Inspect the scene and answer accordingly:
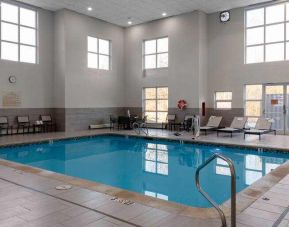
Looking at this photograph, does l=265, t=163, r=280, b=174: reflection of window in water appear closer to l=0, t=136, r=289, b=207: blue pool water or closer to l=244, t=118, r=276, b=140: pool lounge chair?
l=0, t=136, r=289, b=207: blue pool water

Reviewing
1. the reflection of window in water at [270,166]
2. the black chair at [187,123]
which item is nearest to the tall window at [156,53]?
the black chair at [187,123]

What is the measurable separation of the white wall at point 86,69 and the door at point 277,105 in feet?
21.6

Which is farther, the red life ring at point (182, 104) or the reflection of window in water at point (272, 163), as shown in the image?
the red life ring at point (182, 104)

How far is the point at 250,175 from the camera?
5.32 meters

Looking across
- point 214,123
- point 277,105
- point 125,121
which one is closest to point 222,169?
point 214,123

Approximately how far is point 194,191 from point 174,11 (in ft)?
28.9

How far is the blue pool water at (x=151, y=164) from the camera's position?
4645 millimetres

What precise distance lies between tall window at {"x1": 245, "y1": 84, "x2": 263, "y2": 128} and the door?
22cm

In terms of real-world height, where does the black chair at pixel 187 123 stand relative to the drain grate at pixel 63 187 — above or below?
above

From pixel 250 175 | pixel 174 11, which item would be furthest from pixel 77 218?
pixel 174 11

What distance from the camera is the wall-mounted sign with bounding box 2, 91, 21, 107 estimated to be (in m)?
10.0

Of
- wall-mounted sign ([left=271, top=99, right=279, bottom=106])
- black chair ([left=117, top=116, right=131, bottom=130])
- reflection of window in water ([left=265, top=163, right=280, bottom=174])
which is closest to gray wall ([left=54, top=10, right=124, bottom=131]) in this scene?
black chair ([left=117, top=116, right=131, bottom=130])

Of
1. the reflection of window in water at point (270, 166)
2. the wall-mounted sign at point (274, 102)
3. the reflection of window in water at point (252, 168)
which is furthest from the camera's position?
the wall-mounted sign at point (274, 102)

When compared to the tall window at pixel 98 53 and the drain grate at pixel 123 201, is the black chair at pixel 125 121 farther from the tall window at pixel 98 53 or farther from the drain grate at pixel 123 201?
the drain grate at pixel 123 201
